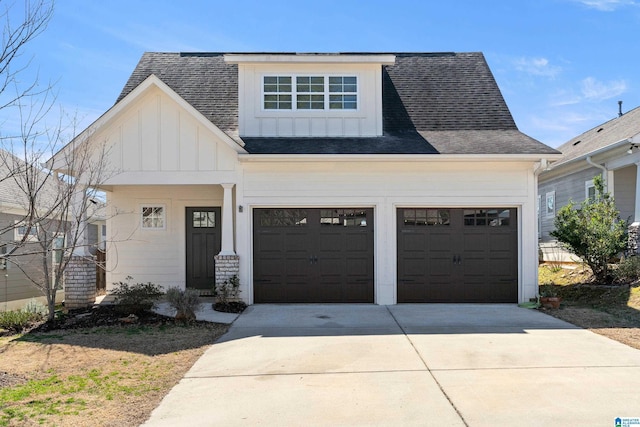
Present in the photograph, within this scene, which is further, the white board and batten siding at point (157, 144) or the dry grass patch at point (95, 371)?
the white board and batten siding at point (157, 144)

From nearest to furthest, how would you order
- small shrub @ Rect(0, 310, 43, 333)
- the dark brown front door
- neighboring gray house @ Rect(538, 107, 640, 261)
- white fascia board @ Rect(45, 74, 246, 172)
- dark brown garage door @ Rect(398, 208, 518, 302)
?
small shrub @ Rect(0, 310, 43, 333), white fascia board @ Rect(45, 74, 246, 172), dark brown garage door @ Rect(398, 208, 518, 302), the dark brown front door, neighboring gray house @ Rect(538, 107, 640, 261)

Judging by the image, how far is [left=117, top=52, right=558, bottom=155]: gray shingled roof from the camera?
11961mm

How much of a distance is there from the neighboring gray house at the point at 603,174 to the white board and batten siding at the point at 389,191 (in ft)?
9.19

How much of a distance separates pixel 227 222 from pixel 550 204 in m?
14.3

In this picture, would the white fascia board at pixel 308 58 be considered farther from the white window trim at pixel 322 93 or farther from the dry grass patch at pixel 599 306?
the dry grass patch at pixel 599 306

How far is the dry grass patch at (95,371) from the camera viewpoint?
16.6 ft

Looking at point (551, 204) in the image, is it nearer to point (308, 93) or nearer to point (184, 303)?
point (308, 93)

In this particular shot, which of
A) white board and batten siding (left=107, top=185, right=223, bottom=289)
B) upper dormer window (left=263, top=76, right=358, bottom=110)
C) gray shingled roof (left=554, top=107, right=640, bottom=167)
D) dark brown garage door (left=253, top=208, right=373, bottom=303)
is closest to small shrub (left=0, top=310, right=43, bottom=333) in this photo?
white board and batten siding (left=107, top=185, right=223, bottom=289)

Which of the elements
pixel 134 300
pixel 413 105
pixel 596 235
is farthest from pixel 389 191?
pixel 134 300

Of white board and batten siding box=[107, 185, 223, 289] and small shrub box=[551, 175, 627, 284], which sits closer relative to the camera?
small shrub box=[551, 175, 627, 284]

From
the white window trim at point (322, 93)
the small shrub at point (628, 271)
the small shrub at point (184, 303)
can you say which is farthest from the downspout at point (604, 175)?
the small shrub at point (184, 303)

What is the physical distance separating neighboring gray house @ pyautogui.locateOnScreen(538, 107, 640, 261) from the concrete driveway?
7200 millimetres

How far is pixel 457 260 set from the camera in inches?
472

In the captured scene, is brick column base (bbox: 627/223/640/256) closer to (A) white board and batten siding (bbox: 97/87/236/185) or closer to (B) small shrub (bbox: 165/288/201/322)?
(A) white board and batten siding (bbox: 97/87/236/185)
